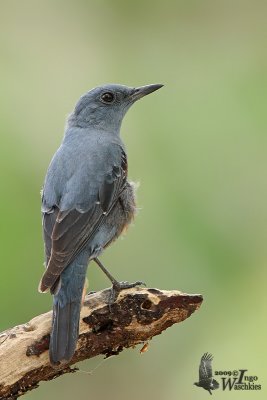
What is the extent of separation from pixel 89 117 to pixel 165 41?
3316mm

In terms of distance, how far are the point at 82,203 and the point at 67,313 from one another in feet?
2.99

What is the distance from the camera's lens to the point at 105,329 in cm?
639

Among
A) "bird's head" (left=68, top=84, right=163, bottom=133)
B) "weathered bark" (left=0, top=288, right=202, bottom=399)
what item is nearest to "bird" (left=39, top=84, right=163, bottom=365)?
"bird's head" (left=68, top=84, right=163, bottom=133)

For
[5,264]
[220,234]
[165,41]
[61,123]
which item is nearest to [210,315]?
[220,234]

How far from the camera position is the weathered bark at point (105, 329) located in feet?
20.3

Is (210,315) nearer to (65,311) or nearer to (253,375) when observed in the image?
(253,375)

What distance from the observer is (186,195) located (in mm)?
8984

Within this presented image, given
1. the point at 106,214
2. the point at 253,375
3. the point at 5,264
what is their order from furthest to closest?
1. the point at 5,264
2. the point at 253,375
3. the point at 106,214

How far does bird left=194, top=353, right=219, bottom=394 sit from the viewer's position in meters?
7.28

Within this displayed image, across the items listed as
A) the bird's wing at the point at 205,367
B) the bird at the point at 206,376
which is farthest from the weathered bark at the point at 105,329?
the bird's wing at the point at 205,367

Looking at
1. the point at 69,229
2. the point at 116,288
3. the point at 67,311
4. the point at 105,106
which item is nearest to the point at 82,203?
the point at 69,229

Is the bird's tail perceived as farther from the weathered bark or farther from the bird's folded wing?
the bird's folded wing

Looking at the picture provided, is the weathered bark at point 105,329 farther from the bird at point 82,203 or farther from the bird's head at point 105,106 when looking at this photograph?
the bird's head at point 105,106

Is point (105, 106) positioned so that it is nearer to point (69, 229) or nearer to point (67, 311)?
point (69, 229)
